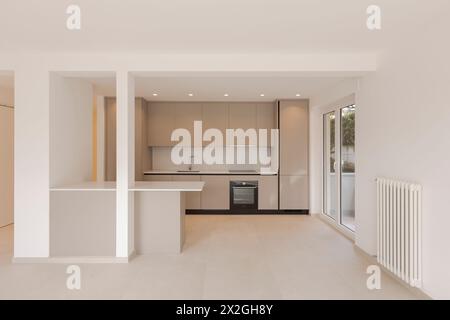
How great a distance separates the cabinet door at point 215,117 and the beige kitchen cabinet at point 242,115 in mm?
128

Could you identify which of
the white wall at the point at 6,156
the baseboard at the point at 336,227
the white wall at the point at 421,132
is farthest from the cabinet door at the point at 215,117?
the white wall at the point at 6,156

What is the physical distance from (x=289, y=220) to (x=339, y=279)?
2925mm

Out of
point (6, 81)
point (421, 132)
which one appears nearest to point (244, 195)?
point (421, 132)

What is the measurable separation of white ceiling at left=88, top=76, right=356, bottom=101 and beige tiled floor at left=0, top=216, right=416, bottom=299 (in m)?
2.36

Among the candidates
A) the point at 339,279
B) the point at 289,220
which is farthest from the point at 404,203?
the point at 289,220

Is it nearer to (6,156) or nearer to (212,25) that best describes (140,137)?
(6,156)

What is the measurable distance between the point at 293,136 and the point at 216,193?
1.98 m

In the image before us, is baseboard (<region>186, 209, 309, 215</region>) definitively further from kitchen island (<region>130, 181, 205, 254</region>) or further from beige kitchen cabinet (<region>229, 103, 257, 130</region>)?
kitchen island (<region>130, 181, 205, 254</region>)

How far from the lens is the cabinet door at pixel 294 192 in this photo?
6734 millimetres

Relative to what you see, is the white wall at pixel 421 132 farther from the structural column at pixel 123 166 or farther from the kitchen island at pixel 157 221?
the structural column at pixel 123 166

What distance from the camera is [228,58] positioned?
3.73 metres

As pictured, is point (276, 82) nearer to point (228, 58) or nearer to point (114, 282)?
point (228, 58)

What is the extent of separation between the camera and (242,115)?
698 centimetres

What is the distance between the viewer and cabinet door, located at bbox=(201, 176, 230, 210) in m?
6.80
